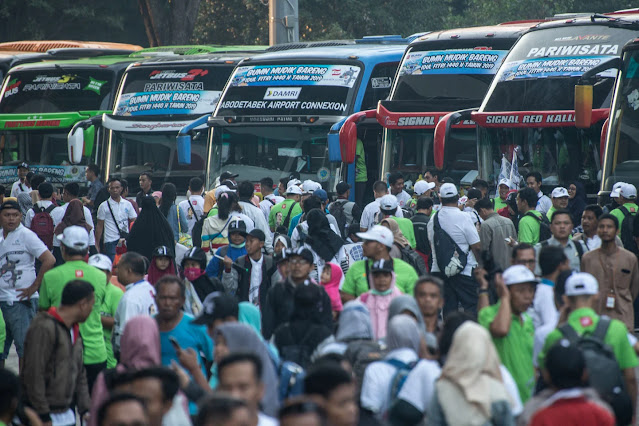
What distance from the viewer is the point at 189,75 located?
21.7m

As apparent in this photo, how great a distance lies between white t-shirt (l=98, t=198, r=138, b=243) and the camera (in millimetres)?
15273

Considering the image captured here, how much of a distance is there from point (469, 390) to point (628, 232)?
696 cm

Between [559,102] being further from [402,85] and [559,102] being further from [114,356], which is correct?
[114,356]

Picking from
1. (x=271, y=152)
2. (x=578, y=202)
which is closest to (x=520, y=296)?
(x=578, y=202)

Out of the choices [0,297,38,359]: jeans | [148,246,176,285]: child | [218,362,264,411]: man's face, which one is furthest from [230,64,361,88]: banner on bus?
[218,362,264,411]: man's face

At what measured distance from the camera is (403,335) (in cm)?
605

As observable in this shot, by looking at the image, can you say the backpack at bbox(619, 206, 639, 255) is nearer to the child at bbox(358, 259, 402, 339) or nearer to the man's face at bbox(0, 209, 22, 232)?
the child at bbox(358, 259, 402, 339)

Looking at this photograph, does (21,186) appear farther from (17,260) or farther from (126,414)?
(126,414)

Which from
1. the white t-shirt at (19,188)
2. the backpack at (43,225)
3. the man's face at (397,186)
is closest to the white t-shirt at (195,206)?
the backpack at (43,225)

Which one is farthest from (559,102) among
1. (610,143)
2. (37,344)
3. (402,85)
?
(37,344)

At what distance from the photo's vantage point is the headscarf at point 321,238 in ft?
33.4

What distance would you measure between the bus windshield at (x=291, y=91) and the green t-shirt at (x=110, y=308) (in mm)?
10157

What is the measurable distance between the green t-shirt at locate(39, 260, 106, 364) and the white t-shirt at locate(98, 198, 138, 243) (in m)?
6.91

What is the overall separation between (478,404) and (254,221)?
23.5ft
